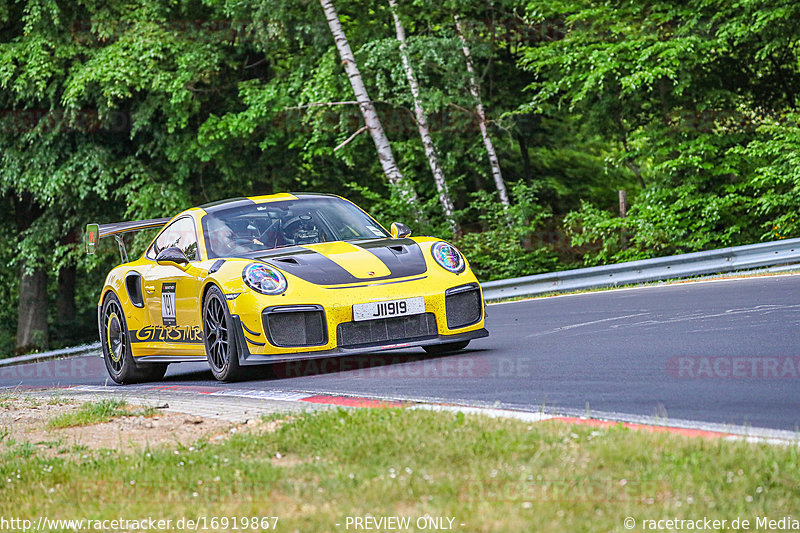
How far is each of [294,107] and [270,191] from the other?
16.3 ft

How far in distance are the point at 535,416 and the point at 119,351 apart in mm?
6284

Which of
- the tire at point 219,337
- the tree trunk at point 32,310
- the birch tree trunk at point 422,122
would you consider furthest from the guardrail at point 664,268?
the tree trunk at point 32,310

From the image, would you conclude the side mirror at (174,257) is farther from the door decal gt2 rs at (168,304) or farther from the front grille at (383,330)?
the front grille at (383,330)

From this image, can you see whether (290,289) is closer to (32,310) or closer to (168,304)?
(168,304)

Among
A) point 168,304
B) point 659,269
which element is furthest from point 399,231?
point 659,269

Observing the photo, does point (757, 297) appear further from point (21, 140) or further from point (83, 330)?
point (83, 330)

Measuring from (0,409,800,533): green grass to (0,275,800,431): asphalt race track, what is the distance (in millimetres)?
1035

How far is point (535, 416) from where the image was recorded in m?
5.73

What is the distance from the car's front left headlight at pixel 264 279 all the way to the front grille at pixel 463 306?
131 centimetres

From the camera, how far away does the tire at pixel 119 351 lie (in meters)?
10.8

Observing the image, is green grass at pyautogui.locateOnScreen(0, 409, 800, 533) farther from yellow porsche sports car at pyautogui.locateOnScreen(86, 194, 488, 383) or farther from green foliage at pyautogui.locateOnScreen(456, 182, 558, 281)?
green foliage at pyautogui.locateOnScreen(456, 182, 558, 281)

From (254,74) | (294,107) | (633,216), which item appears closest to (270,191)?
(254,74)

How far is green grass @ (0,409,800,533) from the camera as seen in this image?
379 centimetres

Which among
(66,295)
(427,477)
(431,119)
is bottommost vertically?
(427,477)
